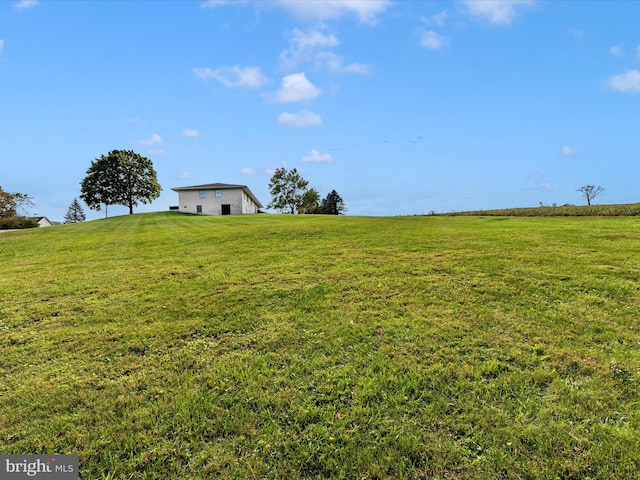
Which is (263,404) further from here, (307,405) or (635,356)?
(635,356)

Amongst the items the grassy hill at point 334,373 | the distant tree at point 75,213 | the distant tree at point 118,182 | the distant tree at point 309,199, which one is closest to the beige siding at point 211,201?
the distant tree at point 118,182

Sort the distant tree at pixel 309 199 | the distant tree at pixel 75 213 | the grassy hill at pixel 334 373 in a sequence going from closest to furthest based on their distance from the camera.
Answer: the grassy hill at pixel 334 373, the distant tree at pixel 309 199, the distant tree at pixel 75 213

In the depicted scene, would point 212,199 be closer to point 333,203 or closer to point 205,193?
point 205,193

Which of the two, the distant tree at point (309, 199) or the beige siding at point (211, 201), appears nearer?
the beige siding at point (211, 201)

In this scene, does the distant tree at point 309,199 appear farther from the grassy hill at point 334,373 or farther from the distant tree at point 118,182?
the grassy hill at point 334,373

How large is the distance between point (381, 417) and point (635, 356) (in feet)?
9.80

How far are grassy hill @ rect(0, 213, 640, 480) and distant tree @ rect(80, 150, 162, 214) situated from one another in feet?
150

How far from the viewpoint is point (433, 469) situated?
2.32 meters

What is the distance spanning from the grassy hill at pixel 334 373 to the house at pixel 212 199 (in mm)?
36538

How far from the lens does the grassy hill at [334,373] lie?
246cm

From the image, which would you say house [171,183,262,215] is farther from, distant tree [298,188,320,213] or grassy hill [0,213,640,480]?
grassy hill [0,213,640,480]

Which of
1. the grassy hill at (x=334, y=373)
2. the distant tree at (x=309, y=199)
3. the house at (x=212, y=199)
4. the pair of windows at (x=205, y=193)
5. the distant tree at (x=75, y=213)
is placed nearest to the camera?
the grassy hill at (x=334, y=373)

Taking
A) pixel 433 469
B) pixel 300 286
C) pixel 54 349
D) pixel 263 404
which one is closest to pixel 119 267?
pixel 54 349

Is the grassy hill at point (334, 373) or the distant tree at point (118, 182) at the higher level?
the distant tree at point (118, 182)
